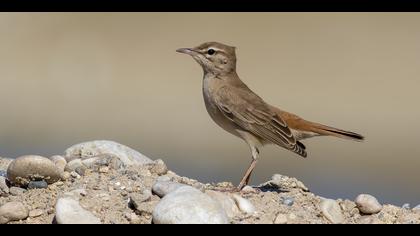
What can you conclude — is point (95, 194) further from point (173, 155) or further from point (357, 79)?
point (357, 79)

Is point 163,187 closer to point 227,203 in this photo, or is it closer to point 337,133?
point 227,203

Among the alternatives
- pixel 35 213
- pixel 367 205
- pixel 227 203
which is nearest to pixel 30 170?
pixel 35 213

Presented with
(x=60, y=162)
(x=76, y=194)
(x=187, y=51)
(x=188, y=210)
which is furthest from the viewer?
(x=187, y=51)

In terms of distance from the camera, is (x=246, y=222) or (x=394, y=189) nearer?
(x=246, y=222)

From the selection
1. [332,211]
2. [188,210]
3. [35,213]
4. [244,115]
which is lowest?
[35,213]

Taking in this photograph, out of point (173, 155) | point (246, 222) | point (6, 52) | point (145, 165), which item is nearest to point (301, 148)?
point (145, 165)
